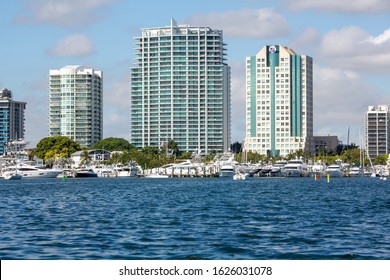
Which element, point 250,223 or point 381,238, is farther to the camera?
point 250,223

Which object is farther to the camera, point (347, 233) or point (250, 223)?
point (250, 223)

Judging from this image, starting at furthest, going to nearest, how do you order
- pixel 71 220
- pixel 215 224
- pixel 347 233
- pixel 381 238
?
pixel 71 220, pixel 215 224, pixel 347 233, pixel 381 238

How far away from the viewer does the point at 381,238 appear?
176ft
